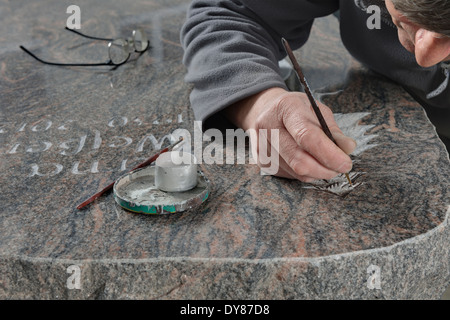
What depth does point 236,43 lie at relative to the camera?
120 cm

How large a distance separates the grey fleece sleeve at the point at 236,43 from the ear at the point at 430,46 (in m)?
0.34

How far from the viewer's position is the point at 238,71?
1.13 metres

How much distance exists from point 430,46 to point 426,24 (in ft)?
0.22

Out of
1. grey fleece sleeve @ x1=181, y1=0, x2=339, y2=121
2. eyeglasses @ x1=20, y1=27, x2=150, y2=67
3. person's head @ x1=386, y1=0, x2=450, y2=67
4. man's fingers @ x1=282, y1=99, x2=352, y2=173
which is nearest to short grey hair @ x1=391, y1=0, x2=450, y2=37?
person's head @ x1=386, y1=0, x2=450, y2=67

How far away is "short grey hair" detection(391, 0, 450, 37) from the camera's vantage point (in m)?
0.66

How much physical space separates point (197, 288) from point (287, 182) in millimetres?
288

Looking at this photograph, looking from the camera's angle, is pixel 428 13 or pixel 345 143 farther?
pixel 345 143

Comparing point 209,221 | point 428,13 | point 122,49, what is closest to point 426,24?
point 428,13

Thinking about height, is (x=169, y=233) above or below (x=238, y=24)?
below

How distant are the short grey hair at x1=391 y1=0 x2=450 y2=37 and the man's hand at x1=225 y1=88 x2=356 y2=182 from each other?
0.77 feet

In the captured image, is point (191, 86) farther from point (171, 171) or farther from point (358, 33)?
point (171, 171)

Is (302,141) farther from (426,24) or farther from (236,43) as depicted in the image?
(236,43)

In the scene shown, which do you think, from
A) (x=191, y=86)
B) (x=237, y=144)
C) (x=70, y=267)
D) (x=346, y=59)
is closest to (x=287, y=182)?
(x=237, y=144)

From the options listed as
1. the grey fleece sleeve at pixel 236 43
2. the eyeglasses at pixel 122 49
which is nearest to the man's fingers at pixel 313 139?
the grey fleece sleeve at pixel 236 43
